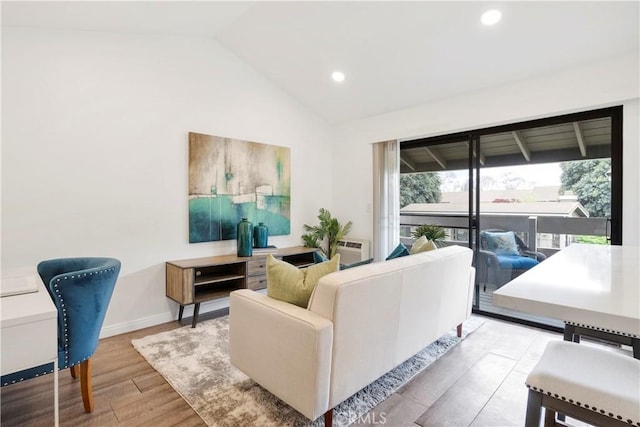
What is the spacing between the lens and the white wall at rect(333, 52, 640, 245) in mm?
2693

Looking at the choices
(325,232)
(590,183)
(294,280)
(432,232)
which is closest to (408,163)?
(432,232)

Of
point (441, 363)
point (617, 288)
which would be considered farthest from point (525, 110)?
point (617, 288)

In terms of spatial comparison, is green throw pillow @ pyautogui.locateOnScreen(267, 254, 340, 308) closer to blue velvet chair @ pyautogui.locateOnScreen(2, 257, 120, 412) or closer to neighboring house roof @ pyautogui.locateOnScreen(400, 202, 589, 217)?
blue velvet chair @ pyautogui.locateOnScreen(2, 257, 120, 412)

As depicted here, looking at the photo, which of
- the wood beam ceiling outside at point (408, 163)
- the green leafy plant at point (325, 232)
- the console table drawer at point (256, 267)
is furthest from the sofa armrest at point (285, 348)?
the wood beam ceiling outside at point (408, 163)

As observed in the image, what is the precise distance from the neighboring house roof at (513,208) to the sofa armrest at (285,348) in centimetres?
285

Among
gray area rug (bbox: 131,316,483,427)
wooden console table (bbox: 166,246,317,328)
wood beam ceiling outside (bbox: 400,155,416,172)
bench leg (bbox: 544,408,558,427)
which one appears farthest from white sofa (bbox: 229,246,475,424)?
wood beam ceiling outside (bbox: 400,155,416,172)

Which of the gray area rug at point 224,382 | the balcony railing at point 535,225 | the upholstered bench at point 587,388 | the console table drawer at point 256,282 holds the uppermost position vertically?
the balcony railing at point 535,225

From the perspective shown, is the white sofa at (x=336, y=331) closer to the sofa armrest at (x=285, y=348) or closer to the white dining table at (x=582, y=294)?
the sofa armrest at (x=285, y=348)

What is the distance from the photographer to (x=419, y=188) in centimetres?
428

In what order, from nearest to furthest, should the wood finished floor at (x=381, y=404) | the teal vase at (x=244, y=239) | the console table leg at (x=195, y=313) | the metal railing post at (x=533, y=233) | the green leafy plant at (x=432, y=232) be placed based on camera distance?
the wood finished floor at (x=381, y=404)
the console table leg at (x=195, y=313)
the metal railing post at (x=533, y=233)
the teal vase at (x=244, y=239)
the green leafy plant at (x=432, y=232)

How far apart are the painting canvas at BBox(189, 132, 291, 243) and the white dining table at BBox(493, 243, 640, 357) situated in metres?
3.18

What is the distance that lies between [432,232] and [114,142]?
370cm

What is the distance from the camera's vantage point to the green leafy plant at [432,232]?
404 cm

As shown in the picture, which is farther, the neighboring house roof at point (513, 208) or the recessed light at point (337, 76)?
the recessed light at point (337, 76)
